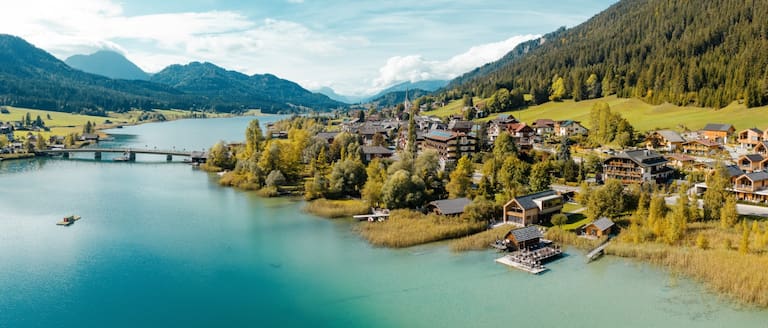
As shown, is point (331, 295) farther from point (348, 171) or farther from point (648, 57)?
point (648, 57)

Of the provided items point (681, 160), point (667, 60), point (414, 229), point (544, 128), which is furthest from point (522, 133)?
point (414, 229)

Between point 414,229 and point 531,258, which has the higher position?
Result: point 414,229

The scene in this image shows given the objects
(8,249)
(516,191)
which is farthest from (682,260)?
(8,249)

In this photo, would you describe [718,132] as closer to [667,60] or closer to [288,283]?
[667,60]

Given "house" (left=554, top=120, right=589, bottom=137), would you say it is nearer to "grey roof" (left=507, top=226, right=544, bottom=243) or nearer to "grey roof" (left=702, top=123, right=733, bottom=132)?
"grey roof" (left=702, top=123, right=733, bottom=132)

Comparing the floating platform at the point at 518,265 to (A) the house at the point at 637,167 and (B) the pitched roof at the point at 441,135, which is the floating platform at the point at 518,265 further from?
(B) the pitched roof at the point at 441,135

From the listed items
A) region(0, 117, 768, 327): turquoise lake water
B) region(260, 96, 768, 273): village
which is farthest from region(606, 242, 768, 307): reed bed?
region(260, 96, 768, 273): village
